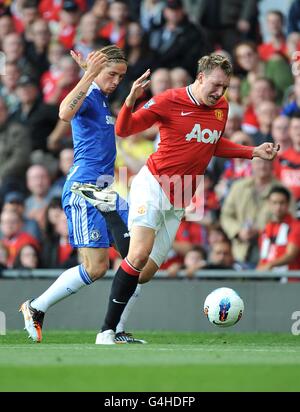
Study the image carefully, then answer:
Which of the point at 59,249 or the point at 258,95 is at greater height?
the point at 258,95

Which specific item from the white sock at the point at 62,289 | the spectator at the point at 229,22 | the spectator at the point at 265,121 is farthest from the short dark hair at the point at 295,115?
the white sock at the point at 62,289

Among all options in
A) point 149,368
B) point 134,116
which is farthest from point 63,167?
point 149,368

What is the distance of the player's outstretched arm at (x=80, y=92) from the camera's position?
385 inches

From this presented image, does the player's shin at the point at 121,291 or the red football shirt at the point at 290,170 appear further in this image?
the red football shirt at the point at 290,170

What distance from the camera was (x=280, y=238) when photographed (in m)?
13.6

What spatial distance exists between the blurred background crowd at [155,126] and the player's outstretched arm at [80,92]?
433cm

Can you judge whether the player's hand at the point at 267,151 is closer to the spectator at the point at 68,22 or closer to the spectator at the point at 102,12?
the spectator at the point at 102,12

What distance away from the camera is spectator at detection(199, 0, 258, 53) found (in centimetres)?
1664

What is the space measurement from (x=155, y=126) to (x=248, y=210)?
6.82 ft

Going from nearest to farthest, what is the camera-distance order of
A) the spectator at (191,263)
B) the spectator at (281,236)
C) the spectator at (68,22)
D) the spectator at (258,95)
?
the spectator at (281,236), the spectator at (191,263), the spectator at (258,95), the spectator at (68,22)

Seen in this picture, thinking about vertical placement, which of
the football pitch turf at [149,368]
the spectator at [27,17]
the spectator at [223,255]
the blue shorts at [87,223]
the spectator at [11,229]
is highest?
the spectator at [27,17]

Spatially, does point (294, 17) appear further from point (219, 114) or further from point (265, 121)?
point (219, 114)

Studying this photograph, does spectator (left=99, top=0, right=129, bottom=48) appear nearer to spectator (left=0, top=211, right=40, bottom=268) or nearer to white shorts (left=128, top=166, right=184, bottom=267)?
spectator (left=0, top=211, right=40, bottom=268)

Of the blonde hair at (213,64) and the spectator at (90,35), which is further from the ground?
the spectator at (90,35)
